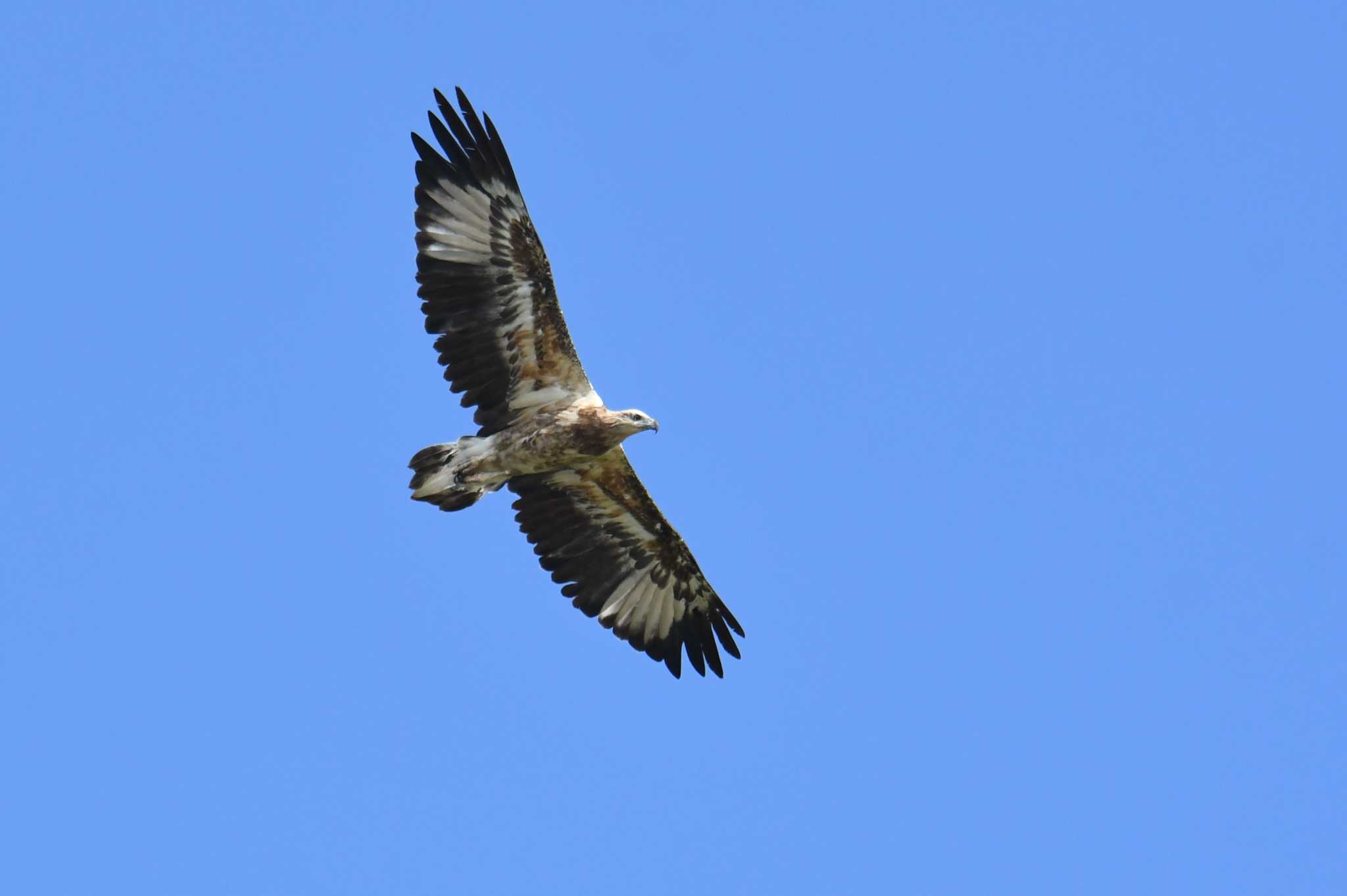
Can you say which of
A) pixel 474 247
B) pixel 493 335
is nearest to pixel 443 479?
pixel 493 335

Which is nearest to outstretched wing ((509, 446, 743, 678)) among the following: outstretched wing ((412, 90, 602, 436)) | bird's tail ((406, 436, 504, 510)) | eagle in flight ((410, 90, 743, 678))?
eagle in flight ((410, 90, 743, 678))

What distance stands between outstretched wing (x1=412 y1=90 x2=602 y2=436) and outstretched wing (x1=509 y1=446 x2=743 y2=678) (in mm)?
1608

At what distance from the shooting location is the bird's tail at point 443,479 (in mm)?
17469

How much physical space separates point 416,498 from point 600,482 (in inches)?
77.0

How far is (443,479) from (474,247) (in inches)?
85.8

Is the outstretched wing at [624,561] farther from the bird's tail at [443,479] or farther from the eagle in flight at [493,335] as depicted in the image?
the bird's tail at [443,479]

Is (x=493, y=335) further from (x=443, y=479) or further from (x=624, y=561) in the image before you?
(x=624, y=561)

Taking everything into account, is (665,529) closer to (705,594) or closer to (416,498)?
(705,594)

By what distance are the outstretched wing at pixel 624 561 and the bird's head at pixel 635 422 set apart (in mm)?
788

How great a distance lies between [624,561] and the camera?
749 inches

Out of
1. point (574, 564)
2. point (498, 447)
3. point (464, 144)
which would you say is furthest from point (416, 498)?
point (464, 144)

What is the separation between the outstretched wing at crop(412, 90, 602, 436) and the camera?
56.8 feet

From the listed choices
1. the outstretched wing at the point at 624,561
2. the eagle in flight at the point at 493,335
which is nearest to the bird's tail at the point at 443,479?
the eagle in flight at the point at 493,335

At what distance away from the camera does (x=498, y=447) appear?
17.6 m
